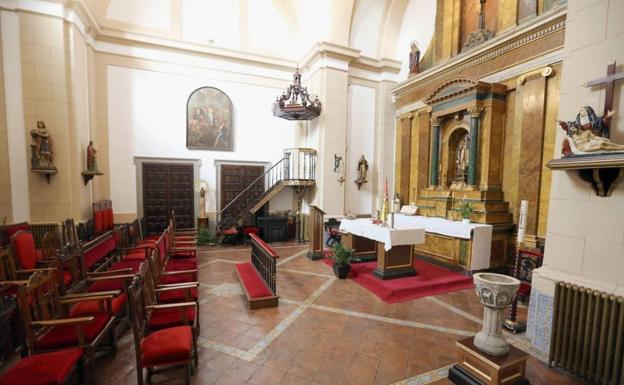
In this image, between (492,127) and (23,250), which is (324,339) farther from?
(492,127)

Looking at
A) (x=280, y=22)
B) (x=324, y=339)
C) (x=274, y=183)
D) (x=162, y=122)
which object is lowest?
(x=324, y=339)

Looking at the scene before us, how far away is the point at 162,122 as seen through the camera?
869 centimetres

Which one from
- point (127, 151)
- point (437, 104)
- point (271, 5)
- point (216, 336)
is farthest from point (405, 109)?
point (127, 151)

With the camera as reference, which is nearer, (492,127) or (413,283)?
(413,283)

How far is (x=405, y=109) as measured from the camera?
8859 mm

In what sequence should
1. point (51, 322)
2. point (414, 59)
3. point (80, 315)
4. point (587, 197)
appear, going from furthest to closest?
point (414, 59) → point (80, 315) → point (587, 197) → point (51, 322)

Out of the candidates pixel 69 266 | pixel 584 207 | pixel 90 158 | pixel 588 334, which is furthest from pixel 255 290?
pixel 90 158

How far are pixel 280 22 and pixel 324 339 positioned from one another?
1018cm

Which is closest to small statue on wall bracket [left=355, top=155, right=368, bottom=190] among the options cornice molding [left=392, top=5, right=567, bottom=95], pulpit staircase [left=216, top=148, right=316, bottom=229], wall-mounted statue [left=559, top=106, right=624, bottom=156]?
pulpit staircase [left=216, top=148, right=316, bottom=229]

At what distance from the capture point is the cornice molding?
517 cm

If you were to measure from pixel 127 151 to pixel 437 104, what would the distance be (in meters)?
9.02

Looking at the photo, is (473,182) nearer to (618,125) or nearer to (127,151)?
(618,125)

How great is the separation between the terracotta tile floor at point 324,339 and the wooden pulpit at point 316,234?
68.6 inches

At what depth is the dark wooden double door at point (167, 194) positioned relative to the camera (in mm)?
8750
